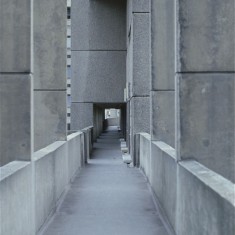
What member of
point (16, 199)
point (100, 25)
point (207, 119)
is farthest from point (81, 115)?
point (16, 199)

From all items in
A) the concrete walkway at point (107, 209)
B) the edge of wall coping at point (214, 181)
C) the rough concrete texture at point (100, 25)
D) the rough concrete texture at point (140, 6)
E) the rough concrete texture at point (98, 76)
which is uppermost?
the rough concrete texture at point (100, 25)

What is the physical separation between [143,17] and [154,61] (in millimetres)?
5154

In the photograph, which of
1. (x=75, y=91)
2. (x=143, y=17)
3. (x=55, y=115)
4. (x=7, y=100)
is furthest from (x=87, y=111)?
(x=7, y=100)

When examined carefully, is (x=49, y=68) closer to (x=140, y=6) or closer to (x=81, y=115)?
(x=140, y=6)

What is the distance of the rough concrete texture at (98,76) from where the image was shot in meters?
23.7

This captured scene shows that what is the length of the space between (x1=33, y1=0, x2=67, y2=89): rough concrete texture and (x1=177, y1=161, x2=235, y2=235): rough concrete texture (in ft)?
20.6

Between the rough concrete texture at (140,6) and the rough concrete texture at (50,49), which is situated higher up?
A: the rough concrete texture at (140,6)

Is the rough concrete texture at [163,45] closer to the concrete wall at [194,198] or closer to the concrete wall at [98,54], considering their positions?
the concrete wall at [194,198]

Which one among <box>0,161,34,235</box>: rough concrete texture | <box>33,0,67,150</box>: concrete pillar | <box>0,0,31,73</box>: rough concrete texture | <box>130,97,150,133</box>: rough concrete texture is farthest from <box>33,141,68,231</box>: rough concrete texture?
<box>130,97,150,133</box>: rough concrete texture

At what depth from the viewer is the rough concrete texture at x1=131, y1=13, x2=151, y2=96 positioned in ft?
51.9

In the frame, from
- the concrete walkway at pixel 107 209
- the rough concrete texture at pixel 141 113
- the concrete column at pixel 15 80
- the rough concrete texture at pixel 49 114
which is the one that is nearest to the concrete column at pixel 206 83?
the concrete walkway at pixel 107 209

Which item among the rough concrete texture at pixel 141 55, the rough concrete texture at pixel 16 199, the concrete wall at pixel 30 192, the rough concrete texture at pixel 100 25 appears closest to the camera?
the rough concrete texture at pixel 16 199

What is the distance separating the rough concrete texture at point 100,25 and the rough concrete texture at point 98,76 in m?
0.41

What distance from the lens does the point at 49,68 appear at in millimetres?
11422
